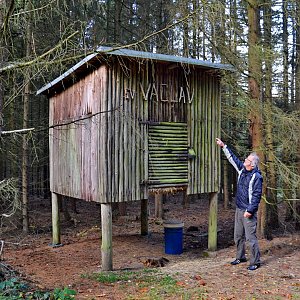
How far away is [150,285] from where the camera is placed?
6020 millimetres

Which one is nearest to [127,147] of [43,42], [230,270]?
[230,270]

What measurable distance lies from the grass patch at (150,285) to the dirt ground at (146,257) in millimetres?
156

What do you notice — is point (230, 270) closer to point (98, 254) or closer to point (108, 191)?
point (108, 191)

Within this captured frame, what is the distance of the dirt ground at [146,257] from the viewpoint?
5.75 meters

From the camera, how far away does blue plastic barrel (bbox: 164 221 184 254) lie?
9562 mm

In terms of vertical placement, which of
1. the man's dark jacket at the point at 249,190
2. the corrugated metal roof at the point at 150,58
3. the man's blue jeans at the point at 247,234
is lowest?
the man's blue jeans at the point at 247,234

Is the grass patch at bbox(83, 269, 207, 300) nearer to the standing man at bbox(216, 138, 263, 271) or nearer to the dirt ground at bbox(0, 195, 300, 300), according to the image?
the dirt ground at bbox(0, 195, 300, 300)

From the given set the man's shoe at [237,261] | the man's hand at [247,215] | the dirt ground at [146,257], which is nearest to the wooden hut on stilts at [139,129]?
the dirt ground at [146,257]

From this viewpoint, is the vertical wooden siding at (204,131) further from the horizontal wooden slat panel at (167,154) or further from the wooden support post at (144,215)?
the wooden support post at (144,215)

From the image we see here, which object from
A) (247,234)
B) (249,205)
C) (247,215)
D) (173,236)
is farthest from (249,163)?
(173,236)

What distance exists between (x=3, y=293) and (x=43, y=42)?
9.75 metres

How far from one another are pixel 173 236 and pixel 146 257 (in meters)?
0.92

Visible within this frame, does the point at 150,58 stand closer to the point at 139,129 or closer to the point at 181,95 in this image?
the point at 139,129

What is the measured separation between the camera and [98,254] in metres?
9.75
